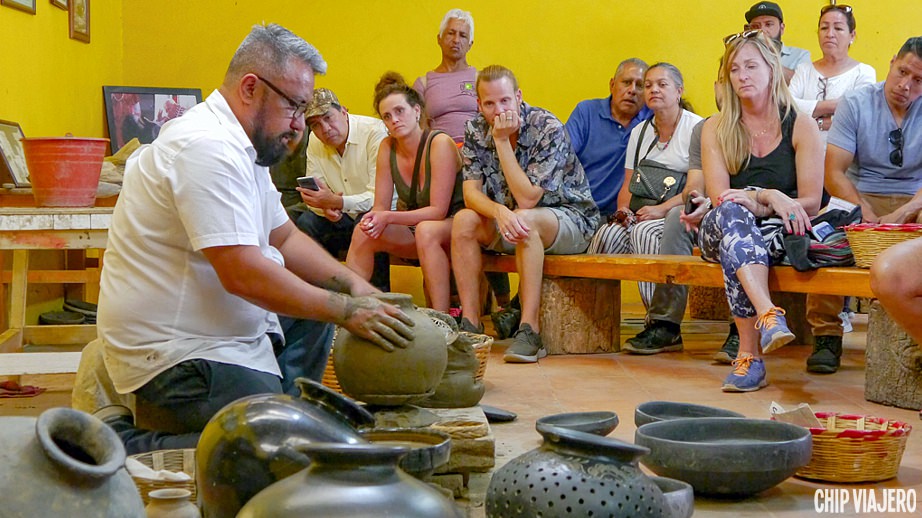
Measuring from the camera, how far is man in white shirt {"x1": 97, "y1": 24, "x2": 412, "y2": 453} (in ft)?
8.86

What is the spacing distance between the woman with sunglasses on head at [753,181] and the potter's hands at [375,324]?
204 cm

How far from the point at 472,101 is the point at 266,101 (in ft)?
13.6

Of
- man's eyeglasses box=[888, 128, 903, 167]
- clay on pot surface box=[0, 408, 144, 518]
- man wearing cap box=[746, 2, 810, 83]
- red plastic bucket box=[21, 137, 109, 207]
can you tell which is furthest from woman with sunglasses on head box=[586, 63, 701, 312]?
clay on pot surface box=[0, 408, 144, 518]

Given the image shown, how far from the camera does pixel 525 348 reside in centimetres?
531

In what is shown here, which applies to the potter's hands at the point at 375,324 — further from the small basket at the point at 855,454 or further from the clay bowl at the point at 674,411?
the small basket at the point at 855,454

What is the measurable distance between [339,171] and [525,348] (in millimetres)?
1853

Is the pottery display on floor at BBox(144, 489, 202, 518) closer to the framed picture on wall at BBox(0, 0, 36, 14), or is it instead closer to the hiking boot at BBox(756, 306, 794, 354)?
the hiking boot at BBox(756, 306, 794, 354)

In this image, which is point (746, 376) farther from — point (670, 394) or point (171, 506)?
point (171, 506)

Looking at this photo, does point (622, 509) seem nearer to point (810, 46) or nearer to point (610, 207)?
point (610, 207)

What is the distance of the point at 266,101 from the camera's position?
2.93 meters

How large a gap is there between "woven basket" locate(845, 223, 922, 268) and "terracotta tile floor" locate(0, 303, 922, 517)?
0.58m

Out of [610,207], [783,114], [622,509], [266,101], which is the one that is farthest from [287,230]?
[610,207]

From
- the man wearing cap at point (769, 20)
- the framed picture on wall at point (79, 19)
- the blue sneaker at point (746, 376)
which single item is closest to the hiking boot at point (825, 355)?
the blue sneaker at point (746, 376)

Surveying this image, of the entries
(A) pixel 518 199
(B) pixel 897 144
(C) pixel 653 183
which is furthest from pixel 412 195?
(B) pixel 897 144
